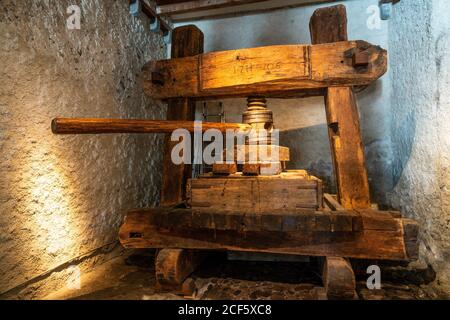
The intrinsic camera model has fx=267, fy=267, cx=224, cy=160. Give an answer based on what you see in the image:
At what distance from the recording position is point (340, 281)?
5.78ft

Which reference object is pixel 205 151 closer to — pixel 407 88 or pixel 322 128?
pixel 322 128

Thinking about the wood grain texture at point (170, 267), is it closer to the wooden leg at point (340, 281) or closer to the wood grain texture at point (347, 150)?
the wooden leg at point (340, 281)

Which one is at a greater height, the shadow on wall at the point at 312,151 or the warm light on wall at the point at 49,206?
the shadow on wall at the point at 312,151

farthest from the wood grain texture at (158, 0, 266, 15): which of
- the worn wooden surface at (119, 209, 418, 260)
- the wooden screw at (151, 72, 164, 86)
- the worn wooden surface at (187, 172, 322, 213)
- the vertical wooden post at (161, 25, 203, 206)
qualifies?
the worn wooden surface at (119, 209, 418, 260)

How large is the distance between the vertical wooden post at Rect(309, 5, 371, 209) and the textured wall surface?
122 cm

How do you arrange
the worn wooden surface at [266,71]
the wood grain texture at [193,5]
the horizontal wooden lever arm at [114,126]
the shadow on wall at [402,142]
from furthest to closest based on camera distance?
1. the wood grain texture at [193,5]
2. the shadow on wall at [402,142]
3. the worn wooden surface at [266,71]
4. the horizontal wooden lever arm at [114,126]

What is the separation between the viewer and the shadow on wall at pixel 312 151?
3.42 m

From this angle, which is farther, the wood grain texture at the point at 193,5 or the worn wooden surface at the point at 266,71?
the wood grain texture at the point at 193,5

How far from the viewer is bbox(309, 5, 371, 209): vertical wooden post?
209cm

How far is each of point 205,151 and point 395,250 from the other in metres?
2.45

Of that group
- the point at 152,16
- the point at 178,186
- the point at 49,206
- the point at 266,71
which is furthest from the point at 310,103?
the point at 49,206

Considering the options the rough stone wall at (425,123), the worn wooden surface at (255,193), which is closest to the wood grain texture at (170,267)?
the worn wooden surface at (255,193)

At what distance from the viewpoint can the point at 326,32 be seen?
237 centimetres

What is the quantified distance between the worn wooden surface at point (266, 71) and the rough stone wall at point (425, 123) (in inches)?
17.8
